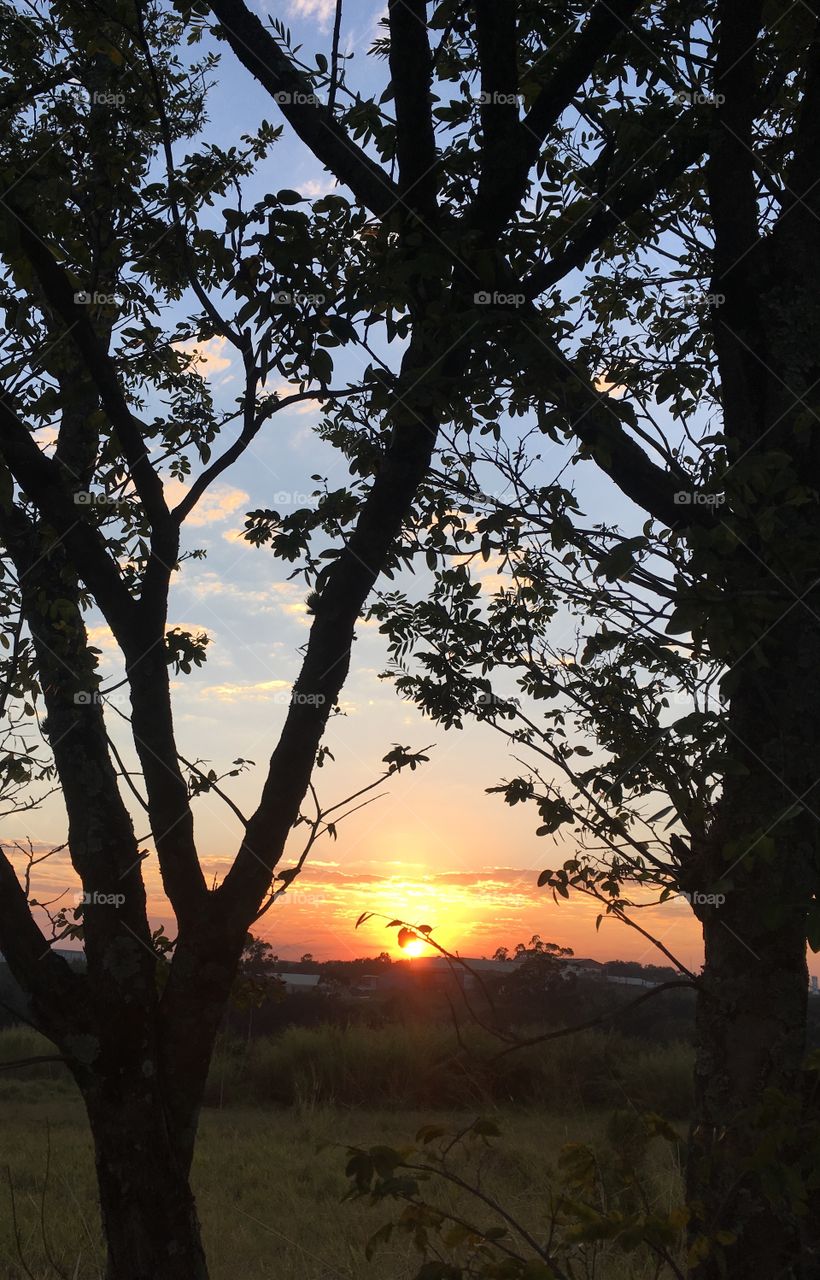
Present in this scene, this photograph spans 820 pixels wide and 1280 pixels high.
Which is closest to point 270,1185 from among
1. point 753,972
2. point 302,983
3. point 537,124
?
point 753,972

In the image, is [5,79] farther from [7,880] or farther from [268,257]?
[7,880]

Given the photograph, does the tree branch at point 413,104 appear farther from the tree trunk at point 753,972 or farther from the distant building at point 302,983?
the distant building at point 302,983

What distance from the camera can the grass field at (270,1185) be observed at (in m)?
6.84

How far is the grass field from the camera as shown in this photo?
22.4 ft

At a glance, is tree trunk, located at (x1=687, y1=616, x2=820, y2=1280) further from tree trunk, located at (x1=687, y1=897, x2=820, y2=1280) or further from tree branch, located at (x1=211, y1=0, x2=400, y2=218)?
tree branch, located at (x1=211, y1=0, x2=400, y2=218)

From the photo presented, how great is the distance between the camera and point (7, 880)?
387 cm

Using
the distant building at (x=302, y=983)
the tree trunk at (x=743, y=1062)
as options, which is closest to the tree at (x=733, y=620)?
the tree trunk at (x=743, y=1062)

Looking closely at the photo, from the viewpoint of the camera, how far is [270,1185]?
32.3ft

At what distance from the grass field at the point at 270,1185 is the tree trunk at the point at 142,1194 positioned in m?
1.04

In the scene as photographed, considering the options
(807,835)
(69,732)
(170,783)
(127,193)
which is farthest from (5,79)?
(807,835)

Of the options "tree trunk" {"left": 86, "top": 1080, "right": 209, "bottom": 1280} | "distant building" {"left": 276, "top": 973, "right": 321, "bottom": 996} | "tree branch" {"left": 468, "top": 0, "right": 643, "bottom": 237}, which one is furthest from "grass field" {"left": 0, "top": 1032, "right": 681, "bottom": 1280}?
"distant building" {"left": 276, "top": 973, "right": 321, "bottom": 996}

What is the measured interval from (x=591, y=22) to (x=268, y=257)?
1.82m

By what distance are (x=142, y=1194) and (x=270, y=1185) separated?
7330 mm

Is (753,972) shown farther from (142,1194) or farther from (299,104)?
(299,104)
